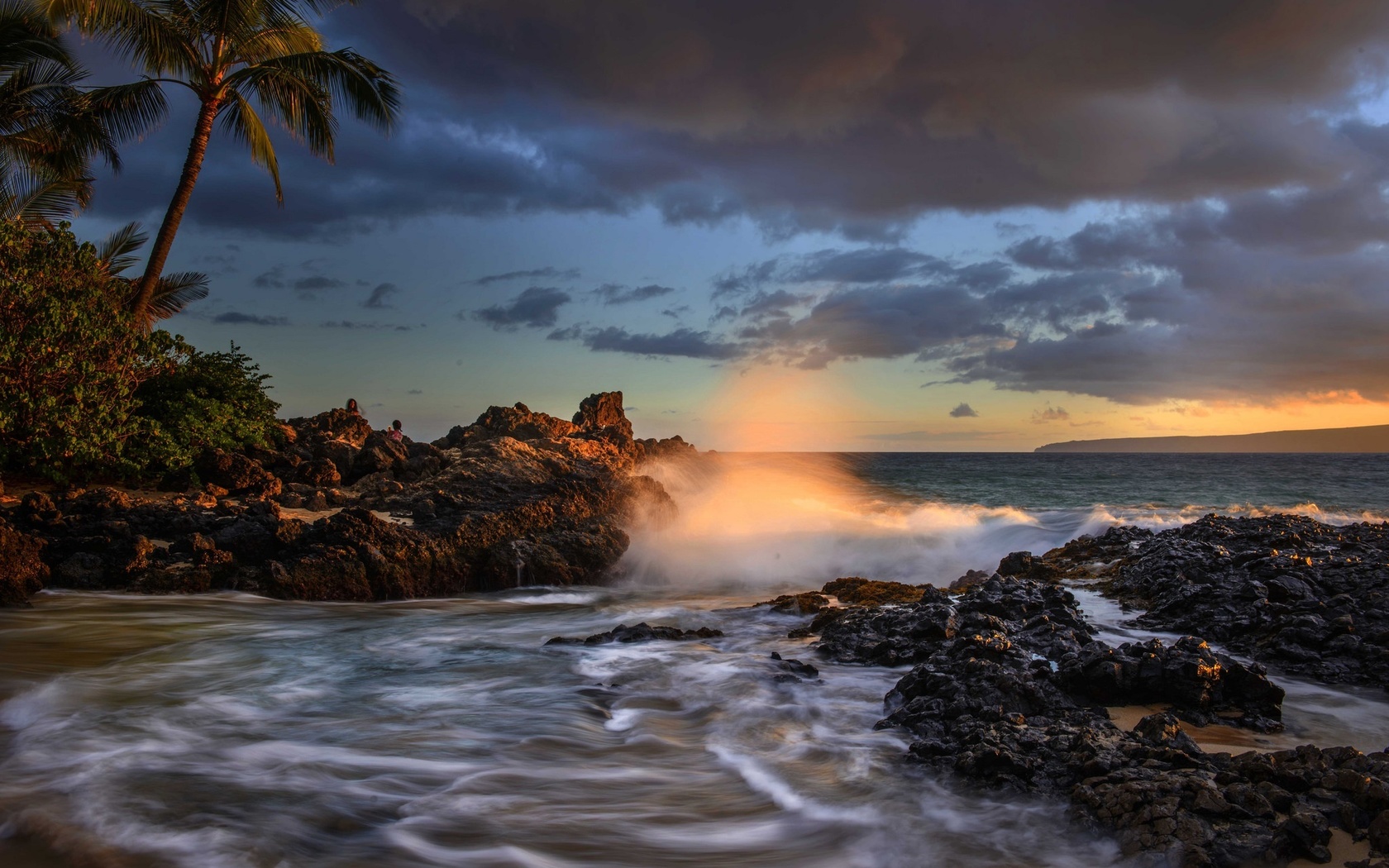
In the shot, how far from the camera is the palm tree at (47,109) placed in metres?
16.6

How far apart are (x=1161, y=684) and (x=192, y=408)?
52.8 ft

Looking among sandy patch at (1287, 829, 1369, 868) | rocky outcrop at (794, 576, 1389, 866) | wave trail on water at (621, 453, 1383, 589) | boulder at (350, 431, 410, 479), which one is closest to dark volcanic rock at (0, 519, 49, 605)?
boulder at (350, 431, 410, 479)

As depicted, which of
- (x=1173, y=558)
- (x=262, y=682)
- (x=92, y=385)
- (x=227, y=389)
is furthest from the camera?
(x=227, y=389)

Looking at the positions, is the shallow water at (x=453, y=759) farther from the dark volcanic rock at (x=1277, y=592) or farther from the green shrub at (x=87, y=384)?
the green shrub at (x=87, y=384)

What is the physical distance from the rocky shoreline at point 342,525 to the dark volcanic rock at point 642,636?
3.77m

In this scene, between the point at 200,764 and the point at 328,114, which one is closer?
the point at 200,764

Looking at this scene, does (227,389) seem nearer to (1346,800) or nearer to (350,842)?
(350,842)

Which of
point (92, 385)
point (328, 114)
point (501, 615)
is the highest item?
point (328, 114)

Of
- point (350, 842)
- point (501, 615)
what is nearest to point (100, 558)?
point (501, 615)

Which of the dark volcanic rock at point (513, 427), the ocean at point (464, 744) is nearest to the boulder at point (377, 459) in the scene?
the dark volcanic rock at point (513, 427)

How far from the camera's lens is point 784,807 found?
172 inches

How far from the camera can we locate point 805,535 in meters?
15.8

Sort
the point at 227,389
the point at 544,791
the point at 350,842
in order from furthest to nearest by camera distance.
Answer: the point at 227,389 < the point at 544,791 < the point at 350,842

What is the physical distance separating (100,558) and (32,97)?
1448 cm
